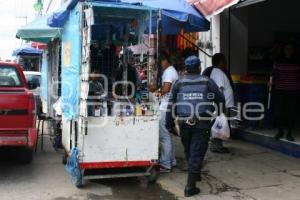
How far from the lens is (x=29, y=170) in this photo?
8.05 meters

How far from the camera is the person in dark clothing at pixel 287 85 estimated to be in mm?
8617

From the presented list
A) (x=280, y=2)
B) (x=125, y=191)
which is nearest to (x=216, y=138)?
(x=125, y=191)

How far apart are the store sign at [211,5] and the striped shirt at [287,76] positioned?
5.79 feet

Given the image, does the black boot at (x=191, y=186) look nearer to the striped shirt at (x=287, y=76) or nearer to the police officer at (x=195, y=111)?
the police officer at (x=195, y=111)

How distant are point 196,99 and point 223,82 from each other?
244 cm

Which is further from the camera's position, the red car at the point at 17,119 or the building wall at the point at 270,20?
the building wall at the point at 270,20

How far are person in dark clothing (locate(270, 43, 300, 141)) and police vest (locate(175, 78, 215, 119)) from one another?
282 centimetres

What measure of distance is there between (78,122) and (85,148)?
0.39 metres

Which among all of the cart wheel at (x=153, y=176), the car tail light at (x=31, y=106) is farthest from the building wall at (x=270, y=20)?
the car tail light at (x=31, y=106)

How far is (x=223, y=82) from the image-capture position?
8602 millimetres

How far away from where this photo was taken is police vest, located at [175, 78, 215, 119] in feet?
20.6

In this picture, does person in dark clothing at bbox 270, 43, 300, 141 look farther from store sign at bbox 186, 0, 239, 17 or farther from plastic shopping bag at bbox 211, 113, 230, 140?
store sign at bbox 186, 0, 239, 17

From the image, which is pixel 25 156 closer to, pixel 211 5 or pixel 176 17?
pixel 176 17

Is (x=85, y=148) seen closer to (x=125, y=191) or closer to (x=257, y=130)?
(x=125, y=191)
